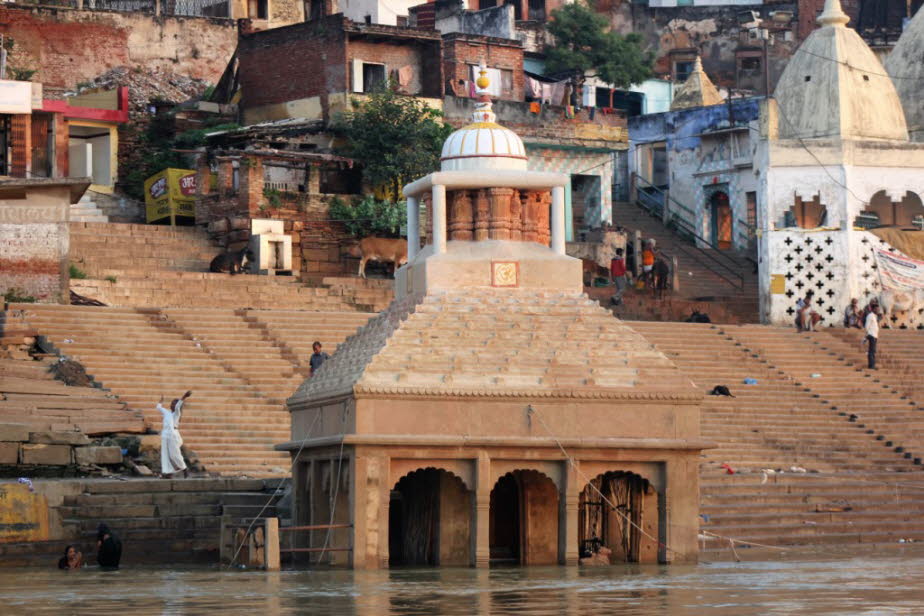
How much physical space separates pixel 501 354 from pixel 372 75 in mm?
23599

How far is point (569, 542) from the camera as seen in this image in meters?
21.5

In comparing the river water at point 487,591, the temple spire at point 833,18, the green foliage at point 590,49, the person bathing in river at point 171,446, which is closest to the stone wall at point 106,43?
the green foliage at point 590,49

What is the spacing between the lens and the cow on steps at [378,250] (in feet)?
129

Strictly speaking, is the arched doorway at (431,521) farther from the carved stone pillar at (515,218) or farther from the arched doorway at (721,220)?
the arched doorway at (721,220)

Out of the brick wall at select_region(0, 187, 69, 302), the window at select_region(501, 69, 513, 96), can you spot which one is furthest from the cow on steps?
the window at select_region(501, 69, 513, 96)

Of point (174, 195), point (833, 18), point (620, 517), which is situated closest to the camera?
point (620, 517)

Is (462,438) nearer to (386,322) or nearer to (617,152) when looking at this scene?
(386,322)

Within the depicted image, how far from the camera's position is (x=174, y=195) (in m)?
41.4

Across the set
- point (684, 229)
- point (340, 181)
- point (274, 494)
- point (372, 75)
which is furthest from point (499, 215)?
point (684, 229)

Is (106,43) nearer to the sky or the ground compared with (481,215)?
nearer to the sky

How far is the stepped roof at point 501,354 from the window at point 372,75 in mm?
21953

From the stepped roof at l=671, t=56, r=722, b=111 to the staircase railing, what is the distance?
274 centimetres

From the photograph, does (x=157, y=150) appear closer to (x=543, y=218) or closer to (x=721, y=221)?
(x=721, y=221)

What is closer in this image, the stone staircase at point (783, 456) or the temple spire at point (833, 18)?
the stone staircase at point (783, 456)
